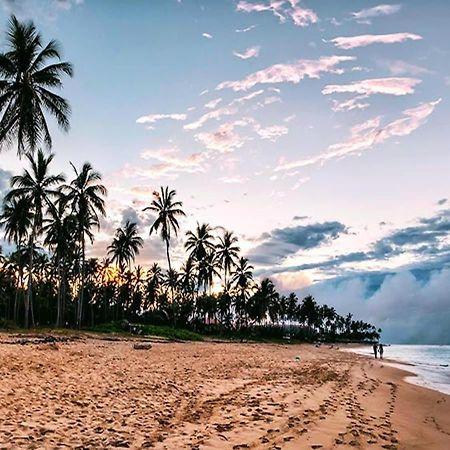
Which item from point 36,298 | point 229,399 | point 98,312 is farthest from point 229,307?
point 229,399

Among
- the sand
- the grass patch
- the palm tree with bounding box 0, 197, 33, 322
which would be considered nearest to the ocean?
the sand

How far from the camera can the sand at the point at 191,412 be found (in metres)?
7.04

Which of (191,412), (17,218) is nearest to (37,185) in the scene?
(17,218)

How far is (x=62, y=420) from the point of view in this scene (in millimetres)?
7848

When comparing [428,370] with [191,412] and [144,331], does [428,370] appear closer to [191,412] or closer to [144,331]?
[144,331]

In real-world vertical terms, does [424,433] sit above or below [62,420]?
below

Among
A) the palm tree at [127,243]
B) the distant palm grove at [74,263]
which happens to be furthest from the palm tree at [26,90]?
the palm tree at [127,243]

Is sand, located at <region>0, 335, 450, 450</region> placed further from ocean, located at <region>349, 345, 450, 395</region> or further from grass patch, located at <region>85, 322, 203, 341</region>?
grass patch, located at <region>85, 322, 203, 341</region>

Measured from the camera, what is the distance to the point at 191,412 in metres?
9.14

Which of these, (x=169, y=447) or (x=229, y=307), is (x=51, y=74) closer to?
(x=169, y=447)

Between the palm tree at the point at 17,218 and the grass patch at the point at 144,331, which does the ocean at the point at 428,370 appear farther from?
the palm tree at the point at 17,218

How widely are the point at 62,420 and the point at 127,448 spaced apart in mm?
2071

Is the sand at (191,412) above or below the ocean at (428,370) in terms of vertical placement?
above

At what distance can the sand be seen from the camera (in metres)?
7.04
